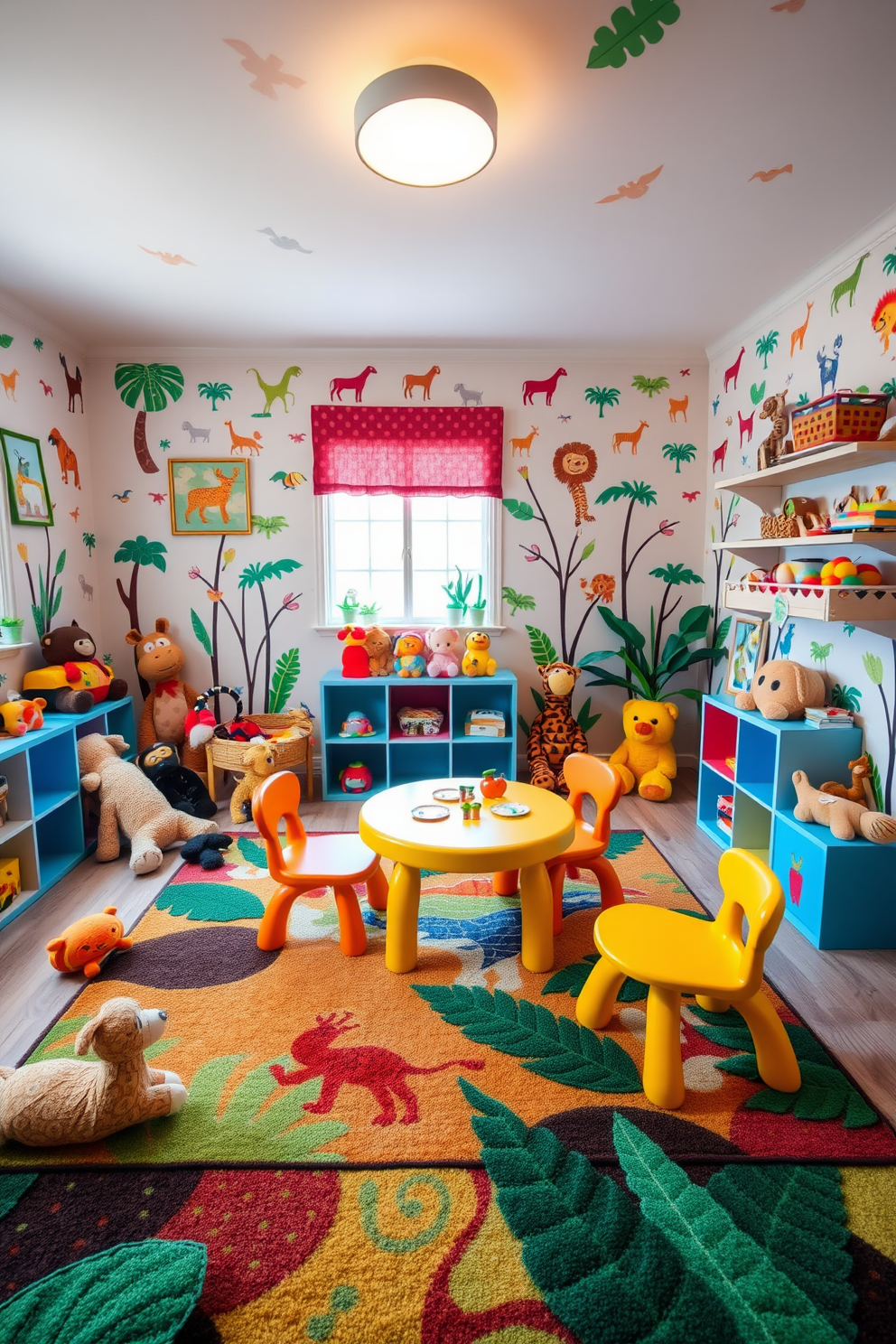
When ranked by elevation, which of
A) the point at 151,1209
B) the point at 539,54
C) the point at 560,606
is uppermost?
the point at 539,54

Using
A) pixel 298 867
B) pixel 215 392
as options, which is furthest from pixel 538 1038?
pixel 215 392

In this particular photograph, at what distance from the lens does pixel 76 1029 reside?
2047 mm

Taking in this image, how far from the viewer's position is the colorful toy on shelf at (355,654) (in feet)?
13.4

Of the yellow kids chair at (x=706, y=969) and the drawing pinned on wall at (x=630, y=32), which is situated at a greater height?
the drawing pinned on wall at (x=630, y=32)

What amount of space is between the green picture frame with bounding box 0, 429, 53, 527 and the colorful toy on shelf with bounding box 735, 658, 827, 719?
3577mm

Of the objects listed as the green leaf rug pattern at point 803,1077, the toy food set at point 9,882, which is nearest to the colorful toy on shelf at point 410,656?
the toy food set at point 9,882

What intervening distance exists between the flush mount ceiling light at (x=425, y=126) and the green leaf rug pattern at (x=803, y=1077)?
253cm

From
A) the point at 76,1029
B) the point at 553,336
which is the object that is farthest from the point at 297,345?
the point at 76,1029

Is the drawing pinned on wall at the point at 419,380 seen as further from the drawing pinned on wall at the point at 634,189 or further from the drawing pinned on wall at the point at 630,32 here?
the drawing pinned on wall at the point at 630,32

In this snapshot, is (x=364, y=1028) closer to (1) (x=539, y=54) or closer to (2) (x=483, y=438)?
(1) (x=539, y=54)

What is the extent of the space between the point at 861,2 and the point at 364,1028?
2.84 m

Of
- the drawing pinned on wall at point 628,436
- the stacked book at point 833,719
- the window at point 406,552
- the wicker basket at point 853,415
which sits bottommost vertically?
the stacked book at point 833,719

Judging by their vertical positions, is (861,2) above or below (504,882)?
above

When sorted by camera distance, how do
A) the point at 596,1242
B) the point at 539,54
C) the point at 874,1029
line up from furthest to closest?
the point at 874,1029 < the point at 539,54 < the point at 596,1242
